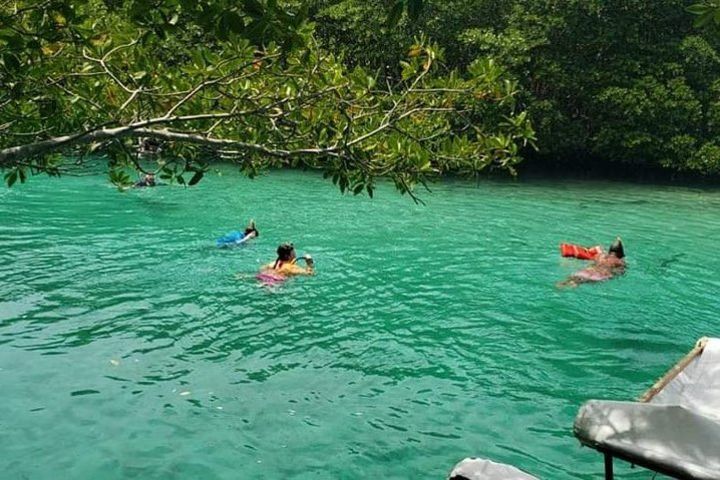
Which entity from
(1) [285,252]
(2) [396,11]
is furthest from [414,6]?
(1) [285,252]

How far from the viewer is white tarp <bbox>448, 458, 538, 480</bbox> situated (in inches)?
172

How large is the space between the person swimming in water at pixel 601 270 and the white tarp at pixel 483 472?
928 centimetres

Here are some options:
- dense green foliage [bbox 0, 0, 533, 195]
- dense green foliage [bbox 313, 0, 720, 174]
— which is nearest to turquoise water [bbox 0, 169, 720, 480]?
dense green foliage [bbox 0, 0, 533, 195]

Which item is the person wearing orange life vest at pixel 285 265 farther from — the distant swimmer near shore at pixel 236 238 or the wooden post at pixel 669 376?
the wooden post at pixel 669 376

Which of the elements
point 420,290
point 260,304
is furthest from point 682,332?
point 260,304

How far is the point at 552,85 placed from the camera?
107 feet

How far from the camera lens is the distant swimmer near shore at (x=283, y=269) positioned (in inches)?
499

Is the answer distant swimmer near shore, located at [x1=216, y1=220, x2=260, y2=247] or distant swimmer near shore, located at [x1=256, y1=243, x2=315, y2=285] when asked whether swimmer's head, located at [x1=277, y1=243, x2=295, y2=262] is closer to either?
distant swimmer near shore, located at [x1=256, y1=243, x2=315, y2=285]

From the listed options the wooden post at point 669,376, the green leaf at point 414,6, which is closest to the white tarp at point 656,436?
the wooden post at point 669,376

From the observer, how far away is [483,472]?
441cm

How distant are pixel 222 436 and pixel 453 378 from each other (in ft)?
10.2

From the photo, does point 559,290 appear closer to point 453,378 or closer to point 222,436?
point 453,378

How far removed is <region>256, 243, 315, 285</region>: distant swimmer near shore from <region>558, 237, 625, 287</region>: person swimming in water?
16.2 feet

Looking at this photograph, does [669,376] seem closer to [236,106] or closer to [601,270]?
[236,106]
